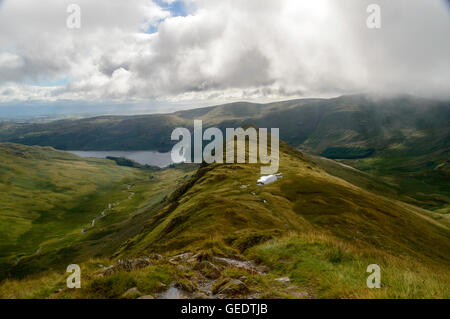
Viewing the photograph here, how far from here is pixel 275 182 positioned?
85.4 m

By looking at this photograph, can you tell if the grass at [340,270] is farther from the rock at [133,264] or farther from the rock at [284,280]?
the rock at [133,264]

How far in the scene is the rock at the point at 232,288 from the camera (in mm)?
11828

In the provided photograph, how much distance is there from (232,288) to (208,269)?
12.8 ft

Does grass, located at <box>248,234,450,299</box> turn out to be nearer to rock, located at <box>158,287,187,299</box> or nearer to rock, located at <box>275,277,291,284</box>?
rock, located at <box>275,277,291,284</box>

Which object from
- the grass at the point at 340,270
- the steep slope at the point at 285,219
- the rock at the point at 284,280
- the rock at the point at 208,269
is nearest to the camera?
the grass at the point at 340,270

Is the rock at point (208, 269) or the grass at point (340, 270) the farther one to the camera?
the rock at point (208, 269)

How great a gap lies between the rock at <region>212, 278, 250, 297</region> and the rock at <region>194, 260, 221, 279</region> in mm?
2326

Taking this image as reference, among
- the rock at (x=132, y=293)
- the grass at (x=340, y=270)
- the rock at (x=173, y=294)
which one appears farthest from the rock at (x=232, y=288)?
the rock at (x=132, y=293)

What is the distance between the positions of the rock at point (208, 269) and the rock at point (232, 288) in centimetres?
233

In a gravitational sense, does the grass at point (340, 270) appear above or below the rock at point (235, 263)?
above

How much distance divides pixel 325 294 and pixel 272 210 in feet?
148

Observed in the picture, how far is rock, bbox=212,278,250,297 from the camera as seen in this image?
11828mm

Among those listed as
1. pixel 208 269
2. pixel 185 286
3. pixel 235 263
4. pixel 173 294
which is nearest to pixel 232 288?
pixel 185 286
